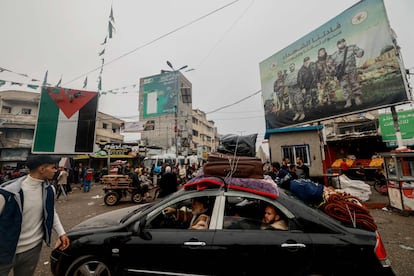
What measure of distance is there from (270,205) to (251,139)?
156cm

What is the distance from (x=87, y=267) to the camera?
2113mm

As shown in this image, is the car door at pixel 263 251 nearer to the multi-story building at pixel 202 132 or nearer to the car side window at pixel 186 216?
the car side window at pixel 186 216

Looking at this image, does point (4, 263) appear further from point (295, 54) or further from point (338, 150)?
point (338, 150)

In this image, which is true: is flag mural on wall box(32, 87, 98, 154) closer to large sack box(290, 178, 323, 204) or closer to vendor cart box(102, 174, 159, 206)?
vendor cart box(102, 174, 159, 206)

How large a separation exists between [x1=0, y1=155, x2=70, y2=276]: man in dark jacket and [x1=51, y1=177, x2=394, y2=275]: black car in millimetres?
453

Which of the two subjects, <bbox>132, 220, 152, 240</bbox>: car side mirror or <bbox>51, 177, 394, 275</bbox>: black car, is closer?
<bbox>51, 177, 394, 275</bbox>: black car

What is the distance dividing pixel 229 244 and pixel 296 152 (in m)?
9.61

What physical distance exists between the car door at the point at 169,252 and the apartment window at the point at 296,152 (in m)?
9.56

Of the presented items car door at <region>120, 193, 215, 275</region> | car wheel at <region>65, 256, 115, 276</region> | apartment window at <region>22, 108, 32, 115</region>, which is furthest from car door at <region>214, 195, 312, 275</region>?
apartment window at <region>22, 108, 32, 115</region>

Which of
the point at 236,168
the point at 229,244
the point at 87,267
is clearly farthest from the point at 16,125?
the point at 229,244

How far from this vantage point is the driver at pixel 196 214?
2119mm

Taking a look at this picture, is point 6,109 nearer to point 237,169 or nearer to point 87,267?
point 87,267

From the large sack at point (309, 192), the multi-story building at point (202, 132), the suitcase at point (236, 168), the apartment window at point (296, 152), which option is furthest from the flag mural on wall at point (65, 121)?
the multi-story building at point (202, 132)

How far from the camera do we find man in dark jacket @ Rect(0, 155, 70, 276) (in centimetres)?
155
